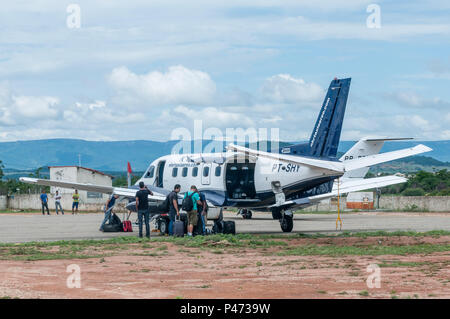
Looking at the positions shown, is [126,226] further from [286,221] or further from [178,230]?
[286,221]

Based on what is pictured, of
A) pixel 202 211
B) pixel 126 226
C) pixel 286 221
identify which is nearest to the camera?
pixel 202 211

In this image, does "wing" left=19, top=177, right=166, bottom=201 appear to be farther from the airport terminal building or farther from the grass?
the airport terminal building

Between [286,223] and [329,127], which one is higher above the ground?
[329,127]

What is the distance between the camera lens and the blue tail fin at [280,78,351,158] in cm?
2820

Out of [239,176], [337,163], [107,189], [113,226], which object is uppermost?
[337,163]

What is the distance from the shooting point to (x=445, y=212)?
53781mm

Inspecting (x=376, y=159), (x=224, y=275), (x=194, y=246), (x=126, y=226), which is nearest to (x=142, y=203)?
(x=194, y=246)

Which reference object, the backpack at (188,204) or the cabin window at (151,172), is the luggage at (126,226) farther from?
the backpack at (188,204)

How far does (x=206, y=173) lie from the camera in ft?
101

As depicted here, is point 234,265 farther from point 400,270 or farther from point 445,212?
point 445,212

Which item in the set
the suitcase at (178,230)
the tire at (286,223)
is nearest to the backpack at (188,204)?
the suitcase at (178,230)

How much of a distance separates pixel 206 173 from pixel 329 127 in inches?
231
